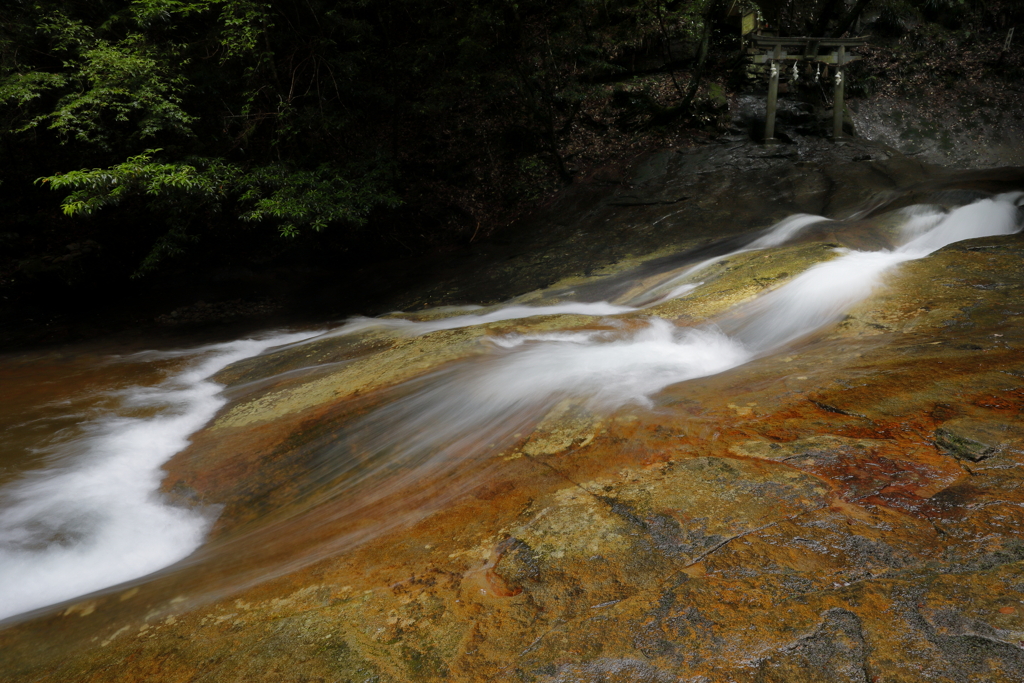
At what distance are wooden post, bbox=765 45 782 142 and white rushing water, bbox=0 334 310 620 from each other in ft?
43.3

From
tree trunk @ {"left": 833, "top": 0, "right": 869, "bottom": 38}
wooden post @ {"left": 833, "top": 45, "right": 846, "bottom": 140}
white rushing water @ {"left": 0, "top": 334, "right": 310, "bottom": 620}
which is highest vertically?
tree trunk @ {"left": 833, "top": 0, "right": 869, "bottom": 38}

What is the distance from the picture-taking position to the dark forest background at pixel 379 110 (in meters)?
11.6

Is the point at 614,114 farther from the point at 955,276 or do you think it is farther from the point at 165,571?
the point at 165,571

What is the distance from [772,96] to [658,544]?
13353 mm

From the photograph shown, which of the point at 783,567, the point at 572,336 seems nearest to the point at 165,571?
the point at 783,567

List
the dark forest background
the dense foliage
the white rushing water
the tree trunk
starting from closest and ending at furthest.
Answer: the white rushing water
the dense foliage
the dark forest background
the tree trunk

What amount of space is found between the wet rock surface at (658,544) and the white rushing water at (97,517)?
262 millimetres

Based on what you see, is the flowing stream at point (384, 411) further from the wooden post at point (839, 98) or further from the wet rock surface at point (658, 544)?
the wooden post at point (839, 98)

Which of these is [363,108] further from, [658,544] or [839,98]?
[658,544]

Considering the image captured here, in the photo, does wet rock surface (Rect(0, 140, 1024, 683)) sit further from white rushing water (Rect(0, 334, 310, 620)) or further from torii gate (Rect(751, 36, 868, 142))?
torii gate (Rect(751, 36, 868, 142))

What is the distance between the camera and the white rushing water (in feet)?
11.3

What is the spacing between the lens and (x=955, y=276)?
205 inches

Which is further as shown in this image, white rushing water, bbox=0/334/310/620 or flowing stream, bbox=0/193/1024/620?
flowing stream, bbox=0/193/1024/620

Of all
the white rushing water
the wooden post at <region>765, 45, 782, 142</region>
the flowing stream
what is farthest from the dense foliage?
the white rushing water
